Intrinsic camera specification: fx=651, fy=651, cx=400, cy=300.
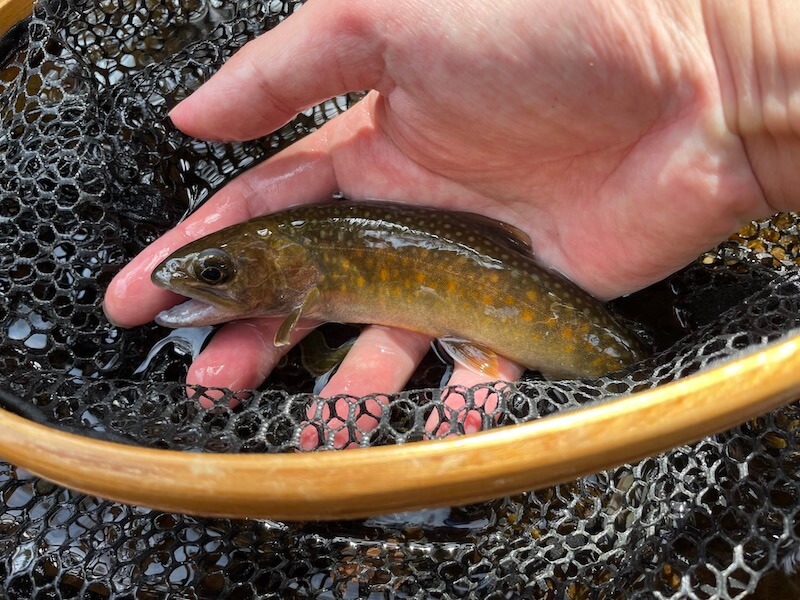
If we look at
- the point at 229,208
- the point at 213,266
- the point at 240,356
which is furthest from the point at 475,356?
the point at 229,208

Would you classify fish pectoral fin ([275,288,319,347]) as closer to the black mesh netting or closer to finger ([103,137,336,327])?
the black mesh netting

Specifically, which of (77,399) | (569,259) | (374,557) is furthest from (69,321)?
(569,259)

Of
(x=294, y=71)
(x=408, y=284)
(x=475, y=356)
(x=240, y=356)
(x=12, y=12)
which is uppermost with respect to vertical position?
(x=12, y=12)

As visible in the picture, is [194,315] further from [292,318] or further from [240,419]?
[240,419]

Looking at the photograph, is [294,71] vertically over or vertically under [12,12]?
under

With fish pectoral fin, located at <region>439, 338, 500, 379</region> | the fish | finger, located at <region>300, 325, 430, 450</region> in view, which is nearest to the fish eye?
the fish
